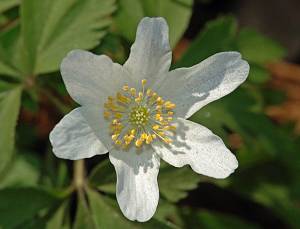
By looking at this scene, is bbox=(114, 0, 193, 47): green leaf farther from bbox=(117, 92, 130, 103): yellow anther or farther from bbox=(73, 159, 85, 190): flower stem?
bbox=(73, 159, 85, 190): flower stem

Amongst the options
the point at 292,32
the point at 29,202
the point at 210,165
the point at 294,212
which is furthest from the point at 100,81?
the point at 292,32

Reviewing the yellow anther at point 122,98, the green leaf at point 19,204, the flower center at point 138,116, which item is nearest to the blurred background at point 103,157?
the green leaf at point 19,204

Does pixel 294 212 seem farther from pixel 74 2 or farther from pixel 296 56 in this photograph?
pixel 74 2

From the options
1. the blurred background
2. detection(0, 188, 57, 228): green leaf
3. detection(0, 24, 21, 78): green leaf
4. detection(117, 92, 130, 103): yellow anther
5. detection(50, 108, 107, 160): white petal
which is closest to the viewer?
detection(50, 108, 107, 160): white petal

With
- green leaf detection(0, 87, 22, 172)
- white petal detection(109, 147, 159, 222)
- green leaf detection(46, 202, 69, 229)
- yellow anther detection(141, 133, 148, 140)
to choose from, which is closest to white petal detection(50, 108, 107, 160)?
white petal detection(109, 147, 159, 222)

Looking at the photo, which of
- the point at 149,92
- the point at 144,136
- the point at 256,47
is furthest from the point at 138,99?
the point at 256,47
